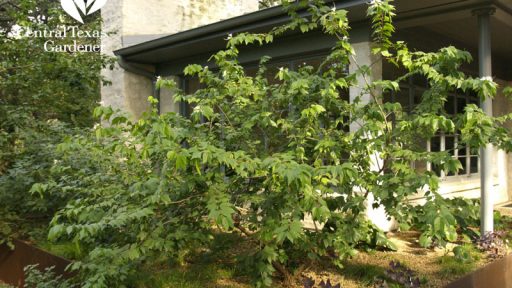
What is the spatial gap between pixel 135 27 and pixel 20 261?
7039 mm

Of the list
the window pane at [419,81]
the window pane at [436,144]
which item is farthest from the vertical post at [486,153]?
the window pane at [436,144]

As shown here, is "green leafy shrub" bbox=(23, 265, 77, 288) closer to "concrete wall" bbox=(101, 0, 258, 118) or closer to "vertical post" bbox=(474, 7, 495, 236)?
"vertical post" bbox=(474, 7, 495, 236)

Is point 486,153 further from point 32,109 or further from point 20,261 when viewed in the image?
point 32,109

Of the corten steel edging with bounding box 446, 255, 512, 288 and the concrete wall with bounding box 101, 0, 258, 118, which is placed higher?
the concrete wall with bounding box 101, 0, 258, 118

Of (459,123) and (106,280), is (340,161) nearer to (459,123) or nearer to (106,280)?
(459,123)

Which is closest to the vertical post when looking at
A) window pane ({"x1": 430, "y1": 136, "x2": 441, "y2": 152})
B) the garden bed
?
the garden bed

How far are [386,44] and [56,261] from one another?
4.20 m

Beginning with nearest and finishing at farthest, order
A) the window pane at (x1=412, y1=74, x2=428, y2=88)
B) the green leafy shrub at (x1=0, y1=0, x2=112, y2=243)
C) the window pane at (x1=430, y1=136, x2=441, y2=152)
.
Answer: the green leafy shrub at (x1=0, y1=0, x2=112, y2=243), the window pane at (x1=412, y1=74, x2=428, y2=88), the window pane at (x1=430, y1=136, x2=441, y2=152)

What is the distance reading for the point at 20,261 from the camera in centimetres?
568

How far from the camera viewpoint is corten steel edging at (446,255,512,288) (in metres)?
3.88

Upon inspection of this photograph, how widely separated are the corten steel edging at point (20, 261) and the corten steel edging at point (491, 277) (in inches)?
163

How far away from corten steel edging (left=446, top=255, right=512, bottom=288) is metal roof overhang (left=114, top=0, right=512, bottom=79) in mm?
3312

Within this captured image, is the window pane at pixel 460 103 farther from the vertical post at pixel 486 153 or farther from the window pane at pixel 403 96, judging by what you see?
the vertical post at pixel 486 153

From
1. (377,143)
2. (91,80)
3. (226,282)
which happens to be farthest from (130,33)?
(377,143)
